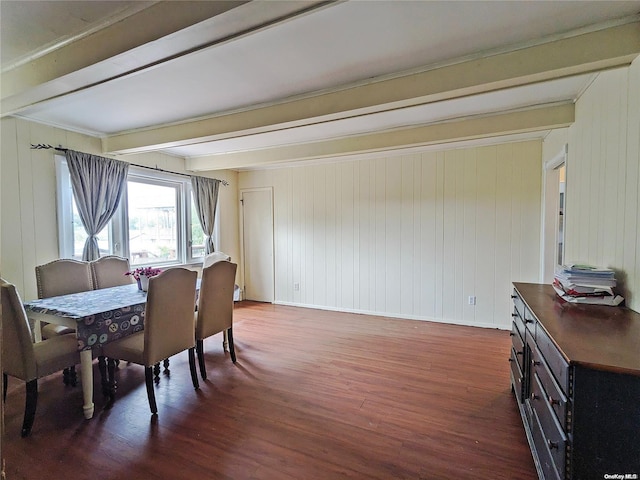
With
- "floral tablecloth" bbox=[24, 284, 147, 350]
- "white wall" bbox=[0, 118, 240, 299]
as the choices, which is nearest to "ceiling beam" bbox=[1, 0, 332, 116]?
"white wall" bbox=[0, 118, 240, 299]

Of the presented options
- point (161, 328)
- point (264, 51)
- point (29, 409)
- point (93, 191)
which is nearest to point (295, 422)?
point (161, 328)

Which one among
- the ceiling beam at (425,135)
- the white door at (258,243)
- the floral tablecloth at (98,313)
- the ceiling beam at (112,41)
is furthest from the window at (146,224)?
the ceiling beam at (112,41)

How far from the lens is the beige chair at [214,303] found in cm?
277

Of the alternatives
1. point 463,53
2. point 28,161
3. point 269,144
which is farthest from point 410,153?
point 28,161

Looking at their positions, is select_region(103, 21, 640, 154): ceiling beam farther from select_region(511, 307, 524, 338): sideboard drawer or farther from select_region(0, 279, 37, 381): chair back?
select_region(0, 279, 37, 381): chair back

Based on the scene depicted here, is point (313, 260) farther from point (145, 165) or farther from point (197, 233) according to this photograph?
point (145, 165)

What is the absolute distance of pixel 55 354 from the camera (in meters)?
2.19

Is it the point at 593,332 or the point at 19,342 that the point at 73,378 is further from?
the point at 593,332

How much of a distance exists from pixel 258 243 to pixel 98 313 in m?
3.49

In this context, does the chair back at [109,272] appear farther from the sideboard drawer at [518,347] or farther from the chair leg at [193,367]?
the sideboard drawer at [518,347]

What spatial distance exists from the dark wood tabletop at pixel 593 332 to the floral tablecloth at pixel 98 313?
2.72 meters

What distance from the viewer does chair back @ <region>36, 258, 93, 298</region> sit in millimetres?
2785

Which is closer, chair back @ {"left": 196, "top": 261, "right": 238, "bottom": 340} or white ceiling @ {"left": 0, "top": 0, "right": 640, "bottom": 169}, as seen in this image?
white ceiling @ {"left": 0, "top": 0, "right": 640, "bottom": 169}

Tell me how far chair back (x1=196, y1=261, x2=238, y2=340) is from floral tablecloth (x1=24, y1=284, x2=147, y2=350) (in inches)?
18.3
